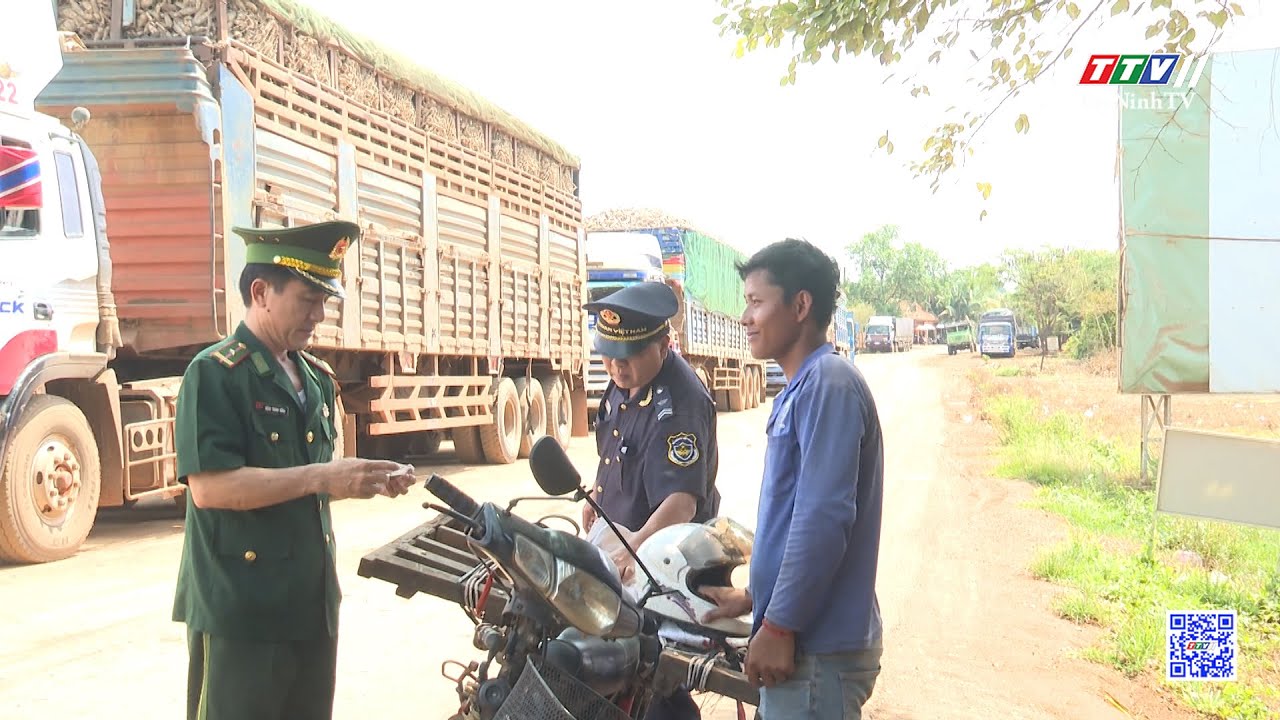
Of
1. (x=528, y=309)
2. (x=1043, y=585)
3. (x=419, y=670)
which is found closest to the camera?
(x=419, y=670)

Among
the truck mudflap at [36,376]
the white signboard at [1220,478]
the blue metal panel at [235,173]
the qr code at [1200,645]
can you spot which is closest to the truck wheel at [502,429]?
the blue metal panel at [235,173]

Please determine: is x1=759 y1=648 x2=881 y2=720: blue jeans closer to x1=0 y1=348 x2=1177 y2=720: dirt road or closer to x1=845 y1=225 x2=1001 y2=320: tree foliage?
x1=0 y1=348 x2=1177 y2=720: dirt road

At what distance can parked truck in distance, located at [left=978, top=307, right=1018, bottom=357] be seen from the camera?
5634 cm

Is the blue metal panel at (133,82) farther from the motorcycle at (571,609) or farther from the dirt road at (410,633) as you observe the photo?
the motorcycle at (571,609)

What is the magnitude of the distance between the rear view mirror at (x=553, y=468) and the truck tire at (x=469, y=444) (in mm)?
12261

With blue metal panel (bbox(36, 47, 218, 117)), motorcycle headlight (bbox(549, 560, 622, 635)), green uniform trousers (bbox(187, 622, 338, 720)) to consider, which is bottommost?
green uniform trousers (bbox(187, 622, 338, 720))

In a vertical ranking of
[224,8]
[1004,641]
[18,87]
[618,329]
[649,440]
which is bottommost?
[1004,641]

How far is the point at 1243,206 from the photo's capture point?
317 inches

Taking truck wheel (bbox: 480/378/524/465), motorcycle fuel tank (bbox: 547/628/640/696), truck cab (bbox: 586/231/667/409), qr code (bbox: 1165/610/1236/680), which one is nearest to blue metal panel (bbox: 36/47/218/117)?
truck wheel (bbox: 480/378/524/465)

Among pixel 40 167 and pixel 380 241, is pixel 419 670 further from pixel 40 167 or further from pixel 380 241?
pixel 380 241

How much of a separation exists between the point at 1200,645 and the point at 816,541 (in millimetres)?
4086

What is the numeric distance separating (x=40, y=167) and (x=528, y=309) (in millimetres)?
8672

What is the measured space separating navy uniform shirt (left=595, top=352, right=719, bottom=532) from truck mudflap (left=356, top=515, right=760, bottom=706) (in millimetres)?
581

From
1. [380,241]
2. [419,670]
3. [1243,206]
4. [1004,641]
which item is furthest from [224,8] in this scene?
[1243,206]
